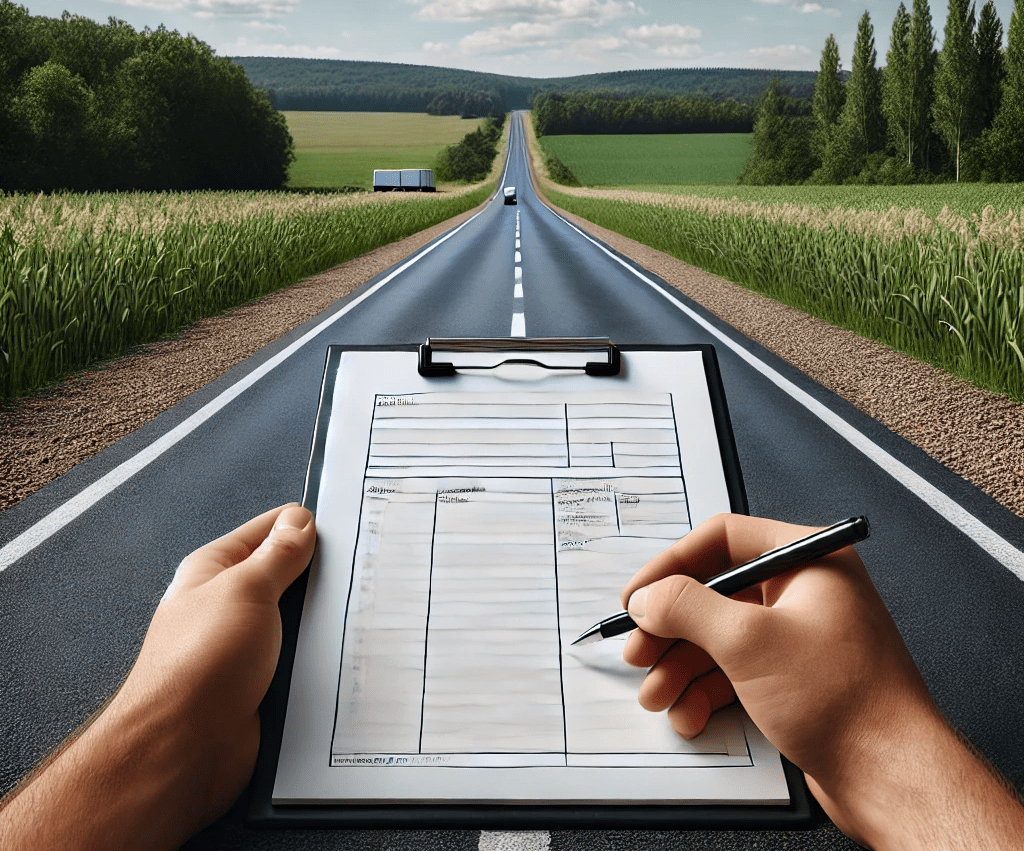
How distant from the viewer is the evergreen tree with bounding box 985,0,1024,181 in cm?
5216

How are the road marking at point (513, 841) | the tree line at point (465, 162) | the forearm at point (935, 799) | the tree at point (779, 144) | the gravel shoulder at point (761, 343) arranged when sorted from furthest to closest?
the tree line at point (465, 162)
the tree at point (779, 144)
the gravel shoulder at point (761, 343)
the road marking at point (513, 841)
the forearm at point (935, 799)

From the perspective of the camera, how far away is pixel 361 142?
112 metres

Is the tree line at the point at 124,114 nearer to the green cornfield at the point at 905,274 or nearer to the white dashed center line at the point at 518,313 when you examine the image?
the white dashed center line at the point at 518,313

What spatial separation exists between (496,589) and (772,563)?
1.44ft

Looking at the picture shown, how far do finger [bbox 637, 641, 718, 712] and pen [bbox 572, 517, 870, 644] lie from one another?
8 cm

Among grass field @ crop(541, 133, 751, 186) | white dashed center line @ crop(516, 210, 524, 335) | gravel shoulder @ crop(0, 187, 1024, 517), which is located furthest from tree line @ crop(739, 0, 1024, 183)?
gravel shoulder @ crop(0, 187, 1024, 517)

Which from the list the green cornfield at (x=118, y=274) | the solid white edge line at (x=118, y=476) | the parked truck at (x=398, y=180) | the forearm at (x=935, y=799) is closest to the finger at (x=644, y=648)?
the forearm at (x=935, y=799)

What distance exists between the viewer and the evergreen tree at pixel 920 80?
60094 millimetres

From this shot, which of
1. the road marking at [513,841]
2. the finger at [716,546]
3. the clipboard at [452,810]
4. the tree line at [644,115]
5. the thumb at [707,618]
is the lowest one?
the road marking at [513,841]

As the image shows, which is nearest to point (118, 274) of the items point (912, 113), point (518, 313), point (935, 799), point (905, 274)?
point (518, 313)

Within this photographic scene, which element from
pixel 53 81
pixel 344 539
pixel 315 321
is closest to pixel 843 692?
pixel 344 539

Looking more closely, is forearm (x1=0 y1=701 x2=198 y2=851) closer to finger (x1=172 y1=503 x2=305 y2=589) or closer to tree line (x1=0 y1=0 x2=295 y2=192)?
finger (x1=172 y1=503 x2=305 y2=589)

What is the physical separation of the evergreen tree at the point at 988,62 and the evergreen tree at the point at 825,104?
48.1 ft

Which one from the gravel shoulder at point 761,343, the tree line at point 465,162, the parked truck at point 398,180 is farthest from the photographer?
the tree line at point 465,162
